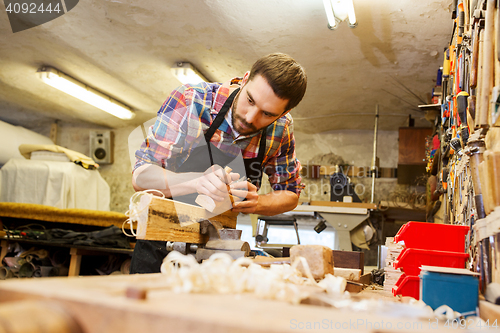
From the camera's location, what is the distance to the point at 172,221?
1.12 m

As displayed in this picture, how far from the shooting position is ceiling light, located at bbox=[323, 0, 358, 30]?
2.71 meters

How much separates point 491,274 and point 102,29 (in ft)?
12.2

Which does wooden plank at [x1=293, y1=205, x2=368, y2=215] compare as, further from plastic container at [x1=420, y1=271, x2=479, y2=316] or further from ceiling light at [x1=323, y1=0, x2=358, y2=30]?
plastic container at [x1=420, y1=271, x2=479, y2=316]

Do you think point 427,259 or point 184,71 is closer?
point 427,259

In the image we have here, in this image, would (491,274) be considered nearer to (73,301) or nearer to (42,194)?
(73,301)

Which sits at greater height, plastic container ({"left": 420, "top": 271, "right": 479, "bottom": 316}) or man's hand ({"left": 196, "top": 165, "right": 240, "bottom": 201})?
man's hand ({"left": 196, "top": 165, "right": 240, "bottom": 201})

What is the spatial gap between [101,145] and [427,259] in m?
6.46

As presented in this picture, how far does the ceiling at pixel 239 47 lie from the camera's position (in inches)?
119

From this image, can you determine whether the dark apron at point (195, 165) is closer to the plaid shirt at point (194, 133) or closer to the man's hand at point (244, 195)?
the plaid shirt at point (194, 133)

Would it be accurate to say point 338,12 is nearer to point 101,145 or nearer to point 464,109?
point 464,109

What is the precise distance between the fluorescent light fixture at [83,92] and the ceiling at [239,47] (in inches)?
3.5

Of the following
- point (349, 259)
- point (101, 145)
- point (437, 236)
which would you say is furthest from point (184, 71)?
point (437, 236)

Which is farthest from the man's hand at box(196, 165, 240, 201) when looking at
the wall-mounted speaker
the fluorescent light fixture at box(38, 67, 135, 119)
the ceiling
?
the wall-mounted speaker

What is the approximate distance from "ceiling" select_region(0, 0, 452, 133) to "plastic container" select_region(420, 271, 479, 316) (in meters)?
2.60
